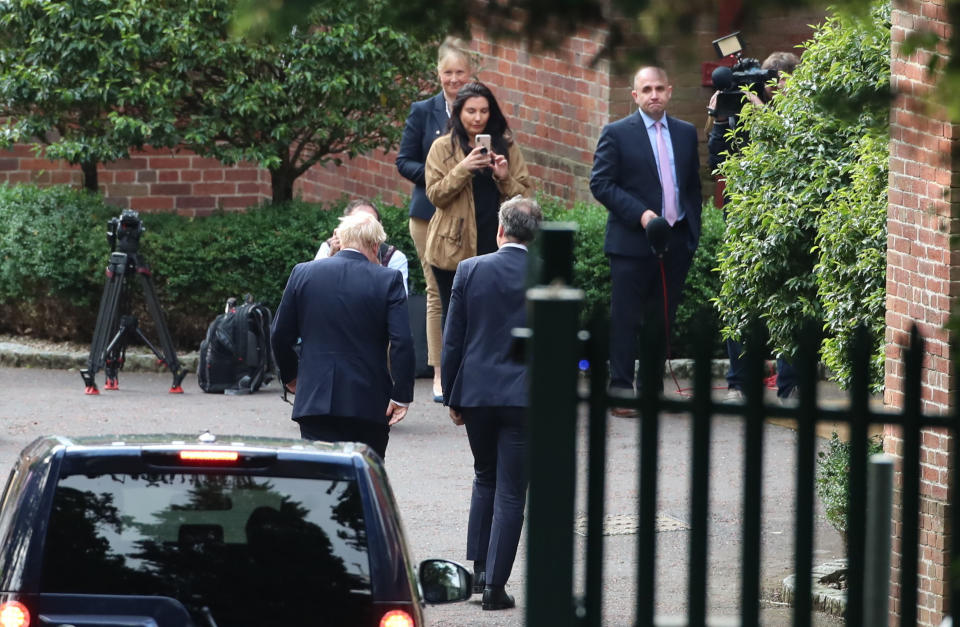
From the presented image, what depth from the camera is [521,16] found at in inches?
95.9

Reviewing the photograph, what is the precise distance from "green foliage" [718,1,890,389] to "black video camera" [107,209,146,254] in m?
4.79

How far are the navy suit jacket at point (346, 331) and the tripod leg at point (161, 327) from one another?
5.12 meters

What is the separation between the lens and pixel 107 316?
1268 centimetres

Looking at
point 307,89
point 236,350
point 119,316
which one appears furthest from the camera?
point 307,89

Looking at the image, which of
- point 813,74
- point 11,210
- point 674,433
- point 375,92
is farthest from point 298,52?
point 813,74

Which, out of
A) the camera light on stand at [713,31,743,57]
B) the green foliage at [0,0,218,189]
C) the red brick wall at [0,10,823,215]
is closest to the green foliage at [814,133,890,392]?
the camera light on stand at [713,31,743,57]

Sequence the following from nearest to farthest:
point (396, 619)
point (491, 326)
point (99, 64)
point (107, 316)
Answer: point (396, 619) → point (491, 326) → point (107, 316) → point (99, 64)

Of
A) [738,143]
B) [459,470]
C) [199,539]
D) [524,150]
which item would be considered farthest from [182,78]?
[199,539]

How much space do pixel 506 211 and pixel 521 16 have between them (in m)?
5.17

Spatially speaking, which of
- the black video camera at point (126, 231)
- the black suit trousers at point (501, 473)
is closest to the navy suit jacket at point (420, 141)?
the black video camera at point (126, 231)

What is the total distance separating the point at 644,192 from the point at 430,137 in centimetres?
168

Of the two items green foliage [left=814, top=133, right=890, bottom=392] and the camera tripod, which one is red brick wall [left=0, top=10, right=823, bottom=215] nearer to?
the camera tripod

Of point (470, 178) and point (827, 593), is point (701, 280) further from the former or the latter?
point (827, 593)

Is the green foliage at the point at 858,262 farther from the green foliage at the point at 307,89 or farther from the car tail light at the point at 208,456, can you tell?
the green foliage at the point at 307,89
